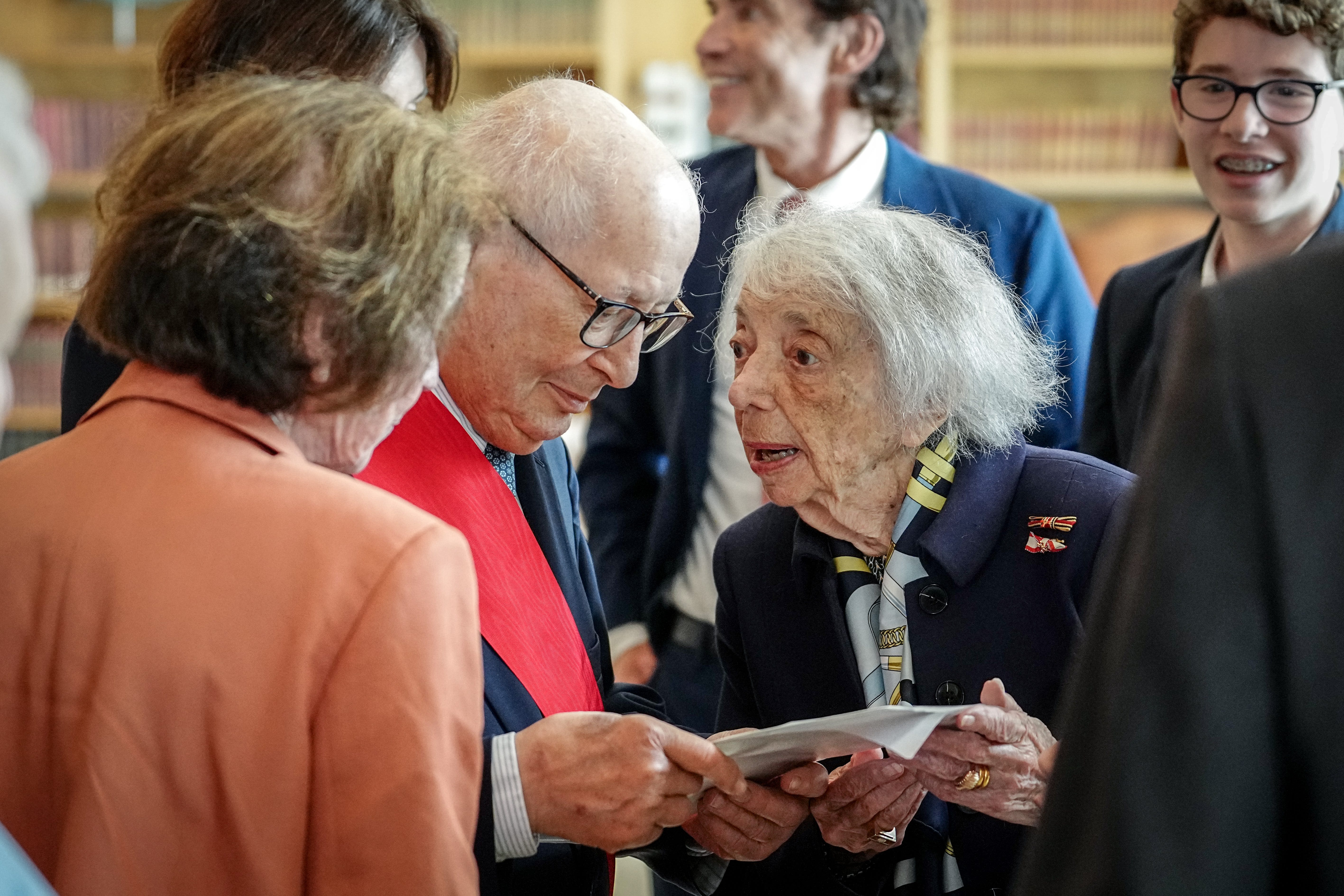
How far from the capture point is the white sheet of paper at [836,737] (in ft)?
4.24

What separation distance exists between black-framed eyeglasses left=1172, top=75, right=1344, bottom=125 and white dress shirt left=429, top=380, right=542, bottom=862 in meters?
1.75

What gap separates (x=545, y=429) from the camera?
1.72m

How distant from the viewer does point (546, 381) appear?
5.64ft

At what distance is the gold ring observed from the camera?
4.89ft

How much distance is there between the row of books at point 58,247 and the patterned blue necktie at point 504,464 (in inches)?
169

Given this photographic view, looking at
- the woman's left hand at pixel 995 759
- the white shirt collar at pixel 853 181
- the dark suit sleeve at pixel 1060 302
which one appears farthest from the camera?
the white shirt collar at pixel 853 181

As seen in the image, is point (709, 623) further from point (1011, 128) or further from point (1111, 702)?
point (1011, 128)

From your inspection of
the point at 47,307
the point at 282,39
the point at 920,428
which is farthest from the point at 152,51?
the point at 920,428

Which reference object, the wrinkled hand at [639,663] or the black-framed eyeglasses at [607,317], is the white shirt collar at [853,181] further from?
the black-framed eyeglasses at [607,317]

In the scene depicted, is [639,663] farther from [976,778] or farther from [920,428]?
[976,778]

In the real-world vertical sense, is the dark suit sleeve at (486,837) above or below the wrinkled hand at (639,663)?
above

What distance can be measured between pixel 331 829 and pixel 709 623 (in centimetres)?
160

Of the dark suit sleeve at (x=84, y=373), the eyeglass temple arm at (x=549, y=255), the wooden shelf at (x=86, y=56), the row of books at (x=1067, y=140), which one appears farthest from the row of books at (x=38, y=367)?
the eyeglass temple arm at (x=549, y=255)

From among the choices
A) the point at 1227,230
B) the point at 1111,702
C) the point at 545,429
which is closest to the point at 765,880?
the point at 545,429
